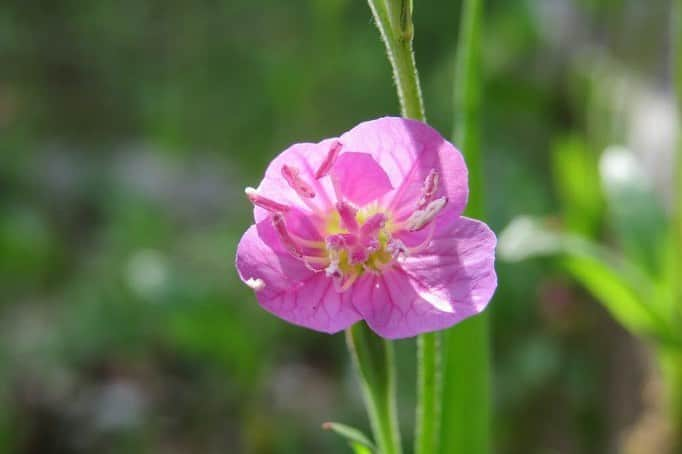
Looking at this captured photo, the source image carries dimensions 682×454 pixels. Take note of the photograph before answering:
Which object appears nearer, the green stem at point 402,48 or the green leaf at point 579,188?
the green stem at point 402,48

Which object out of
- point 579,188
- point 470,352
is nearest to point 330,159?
point 470,352

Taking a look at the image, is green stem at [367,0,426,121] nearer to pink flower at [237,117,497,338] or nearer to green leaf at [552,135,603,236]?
pink flower at [237,117,497,338]

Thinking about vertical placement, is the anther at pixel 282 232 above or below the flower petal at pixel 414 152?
below

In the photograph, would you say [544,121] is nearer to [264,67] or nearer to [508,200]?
[508,200]

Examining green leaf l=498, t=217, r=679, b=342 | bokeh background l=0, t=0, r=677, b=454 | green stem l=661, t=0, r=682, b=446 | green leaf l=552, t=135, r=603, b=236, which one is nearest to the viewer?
green leaf l=498, t=217, r=679, b=342

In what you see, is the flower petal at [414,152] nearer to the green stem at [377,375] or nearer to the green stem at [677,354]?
the green stem at [377,375]

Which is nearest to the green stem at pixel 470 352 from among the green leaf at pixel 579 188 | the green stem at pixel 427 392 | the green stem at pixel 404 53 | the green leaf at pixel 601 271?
the green stem at pixel 427 392

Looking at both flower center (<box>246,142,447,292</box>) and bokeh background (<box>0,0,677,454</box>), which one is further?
bokeh background (<box>0,0,677,454</box>)

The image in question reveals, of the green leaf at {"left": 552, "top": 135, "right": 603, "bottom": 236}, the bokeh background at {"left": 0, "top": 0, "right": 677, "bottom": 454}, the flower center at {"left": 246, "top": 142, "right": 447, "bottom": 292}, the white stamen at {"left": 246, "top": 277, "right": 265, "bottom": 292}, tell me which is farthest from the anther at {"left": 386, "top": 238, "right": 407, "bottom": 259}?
the green leaf at {"left": 552, "top": 135, "right": 603, "bottom": 236}
